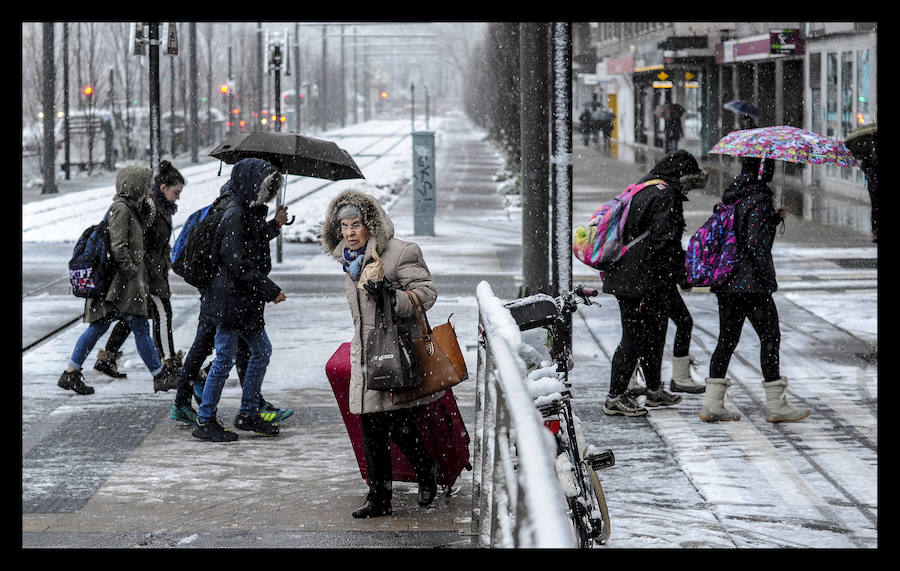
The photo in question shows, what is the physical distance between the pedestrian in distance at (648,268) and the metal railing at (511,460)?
189cm

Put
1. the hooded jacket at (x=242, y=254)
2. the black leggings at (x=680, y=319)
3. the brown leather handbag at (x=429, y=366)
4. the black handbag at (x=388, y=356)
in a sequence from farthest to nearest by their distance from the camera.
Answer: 1. the black leggings at (x=680, y=319)
2. the hooded jacket at (x=242, y=254)
3. the brown leather handbag at (x=429, y=366)
4. the black handbag at (x=388, y=356)

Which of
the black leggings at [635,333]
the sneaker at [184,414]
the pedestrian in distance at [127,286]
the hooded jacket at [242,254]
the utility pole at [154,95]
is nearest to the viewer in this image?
the hooded jacket at [242,254]

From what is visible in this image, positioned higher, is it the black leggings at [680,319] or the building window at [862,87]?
the building window at [862,87]

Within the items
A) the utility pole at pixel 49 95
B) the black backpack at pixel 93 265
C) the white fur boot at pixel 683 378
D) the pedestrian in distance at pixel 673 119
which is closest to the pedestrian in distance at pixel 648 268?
the white fur boot at pixel 683 378

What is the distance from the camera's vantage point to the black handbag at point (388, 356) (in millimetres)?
5387

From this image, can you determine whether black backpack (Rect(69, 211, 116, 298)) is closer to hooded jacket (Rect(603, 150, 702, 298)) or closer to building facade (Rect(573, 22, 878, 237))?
hooded jacket (Rect(603, 150, 702, 298))

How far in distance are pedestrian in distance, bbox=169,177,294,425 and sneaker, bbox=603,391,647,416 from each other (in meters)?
1.82

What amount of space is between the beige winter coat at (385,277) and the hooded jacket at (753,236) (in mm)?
2279

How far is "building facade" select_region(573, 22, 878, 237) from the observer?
25009mm

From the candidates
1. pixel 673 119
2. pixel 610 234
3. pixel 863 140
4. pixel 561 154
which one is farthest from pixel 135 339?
pixel 673 119

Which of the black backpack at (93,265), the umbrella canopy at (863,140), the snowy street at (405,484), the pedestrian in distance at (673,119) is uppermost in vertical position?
the pedestrian in distance at (673,119)

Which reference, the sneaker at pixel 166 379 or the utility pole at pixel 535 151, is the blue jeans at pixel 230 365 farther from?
the utility pole at pixel 535 151

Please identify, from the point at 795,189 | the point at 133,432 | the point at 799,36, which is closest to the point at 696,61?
the point at 799,36

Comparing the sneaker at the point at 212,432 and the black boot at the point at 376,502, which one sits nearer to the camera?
the black boot at the point at 376,502
